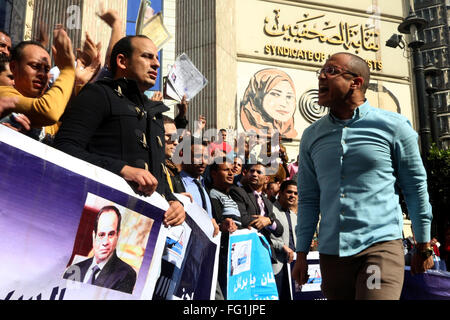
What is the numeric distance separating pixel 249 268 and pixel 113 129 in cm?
245

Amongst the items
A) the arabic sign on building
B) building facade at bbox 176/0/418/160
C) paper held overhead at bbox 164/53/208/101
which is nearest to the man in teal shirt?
paper held overhead at bbox 164/53/208/101

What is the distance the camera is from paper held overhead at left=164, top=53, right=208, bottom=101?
4.85m

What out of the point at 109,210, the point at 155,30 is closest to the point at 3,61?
the point at 109,210

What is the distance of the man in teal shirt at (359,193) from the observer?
215cm

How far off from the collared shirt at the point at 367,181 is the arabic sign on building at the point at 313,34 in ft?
53.7

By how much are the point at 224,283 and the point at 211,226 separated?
907 millimetres

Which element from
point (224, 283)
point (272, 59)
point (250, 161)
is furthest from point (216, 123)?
point (224, 283)

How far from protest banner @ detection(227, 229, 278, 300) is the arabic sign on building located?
14751mm

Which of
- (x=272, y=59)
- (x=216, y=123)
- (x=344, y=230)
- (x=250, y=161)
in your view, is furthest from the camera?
(x=272, y=59)

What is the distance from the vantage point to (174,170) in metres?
3.65

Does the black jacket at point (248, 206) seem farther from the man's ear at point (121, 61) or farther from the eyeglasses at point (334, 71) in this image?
the man's ear at point (121, 61)

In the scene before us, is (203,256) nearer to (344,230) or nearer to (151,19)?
(344,230)

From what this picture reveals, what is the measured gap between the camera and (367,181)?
2.25 metres

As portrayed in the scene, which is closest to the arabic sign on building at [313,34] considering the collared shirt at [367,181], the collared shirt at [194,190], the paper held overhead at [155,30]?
the paper held overhead at [155,30]
